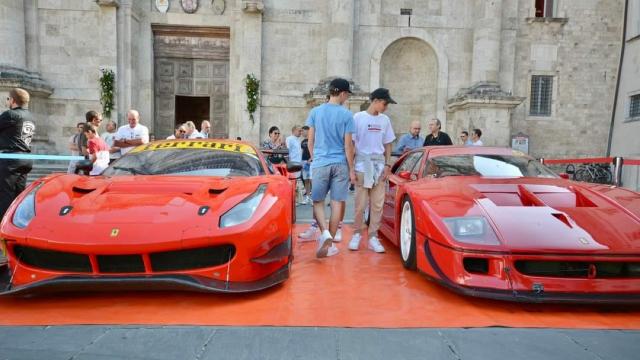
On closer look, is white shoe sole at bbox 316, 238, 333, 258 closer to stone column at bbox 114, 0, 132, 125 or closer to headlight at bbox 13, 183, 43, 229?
headlight at bbox 13, 183, 43, 229

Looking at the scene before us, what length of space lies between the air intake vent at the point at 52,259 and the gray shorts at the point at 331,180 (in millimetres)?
2352

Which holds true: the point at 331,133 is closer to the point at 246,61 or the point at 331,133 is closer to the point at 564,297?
the point at 564,297

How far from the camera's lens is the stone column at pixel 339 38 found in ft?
44.2

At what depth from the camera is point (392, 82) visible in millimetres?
15047

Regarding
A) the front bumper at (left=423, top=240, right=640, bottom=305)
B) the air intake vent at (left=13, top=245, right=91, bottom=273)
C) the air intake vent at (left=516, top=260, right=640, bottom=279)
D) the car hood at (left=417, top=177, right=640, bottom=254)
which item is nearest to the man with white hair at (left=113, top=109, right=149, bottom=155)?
the air intake vent at (left=13, top=245, right=91, bottom=273)

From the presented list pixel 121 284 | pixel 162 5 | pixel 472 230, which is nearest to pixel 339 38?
pixel 162 5

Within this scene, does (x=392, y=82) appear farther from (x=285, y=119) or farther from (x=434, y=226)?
(x=434, y=226)

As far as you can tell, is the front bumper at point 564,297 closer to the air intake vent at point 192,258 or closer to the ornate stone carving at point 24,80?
the air intake vent at point 192,258

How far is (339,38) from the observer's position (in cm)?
1348

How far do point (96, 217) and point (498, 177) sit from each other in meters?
3.45

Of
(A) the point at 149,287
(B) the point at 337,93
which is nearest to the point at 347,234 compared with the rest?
(B) the point at 337,93

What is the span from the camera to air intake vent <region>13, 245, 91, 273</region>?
2.91m

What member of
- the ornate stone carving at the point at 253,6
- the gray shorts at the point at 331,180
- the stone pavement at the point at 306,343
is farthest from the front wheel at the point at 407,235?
the ornate stone carving at the point at 253,6

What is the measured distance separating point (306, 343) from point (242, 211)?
110cm
